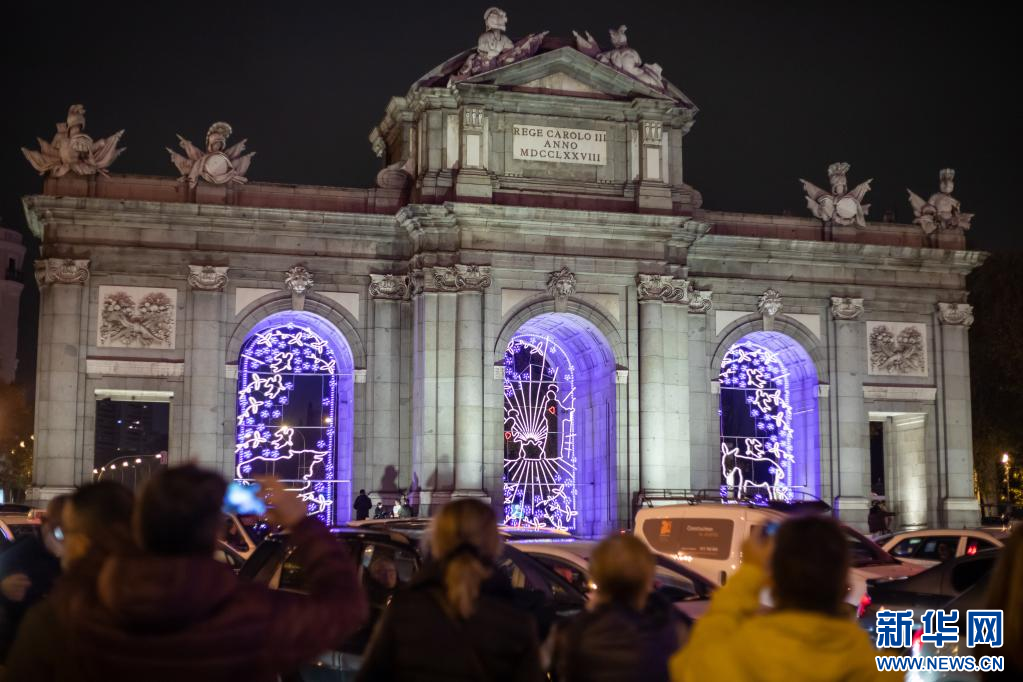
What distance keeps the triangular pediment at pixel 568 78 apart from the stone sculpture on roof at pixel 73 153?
9183 mm

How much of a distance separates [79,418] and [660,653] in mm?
28136

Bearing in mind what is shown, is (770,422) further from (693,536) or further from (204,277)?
(693,536)

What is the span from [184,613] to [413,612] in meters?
1.46

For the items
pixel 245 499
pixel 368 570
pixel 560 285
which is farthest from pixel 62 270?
pixel 245 499

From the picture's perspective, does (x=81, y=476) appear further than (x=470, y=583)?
Yes

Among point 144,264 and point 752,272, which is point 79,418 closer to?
point 144,264

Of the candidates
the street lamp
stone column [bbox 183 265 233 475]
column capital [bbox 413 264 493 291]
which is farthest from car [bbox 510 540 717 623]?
the street lamp

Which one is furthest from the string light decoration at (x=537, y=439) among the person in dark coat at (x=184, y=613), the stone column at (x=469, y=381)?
the person in dark coat at (x=184, y=613)

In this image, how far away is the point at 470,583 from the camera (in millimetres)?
5977

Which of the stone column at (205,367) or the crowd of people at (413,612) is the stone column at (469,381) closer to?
the stone column at (205,367)

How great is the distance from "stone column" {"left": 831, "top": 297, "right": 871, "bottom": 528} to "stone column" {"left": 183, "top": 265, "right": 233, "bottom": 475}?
16.3 metres

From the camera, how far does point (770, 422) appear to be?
3806 centimetres

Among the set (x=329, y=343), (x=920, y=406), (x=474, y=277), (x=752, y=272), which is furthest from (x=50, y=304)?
(x=920, y=406)

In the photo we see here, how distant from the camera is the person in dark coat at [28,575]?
8.74m
